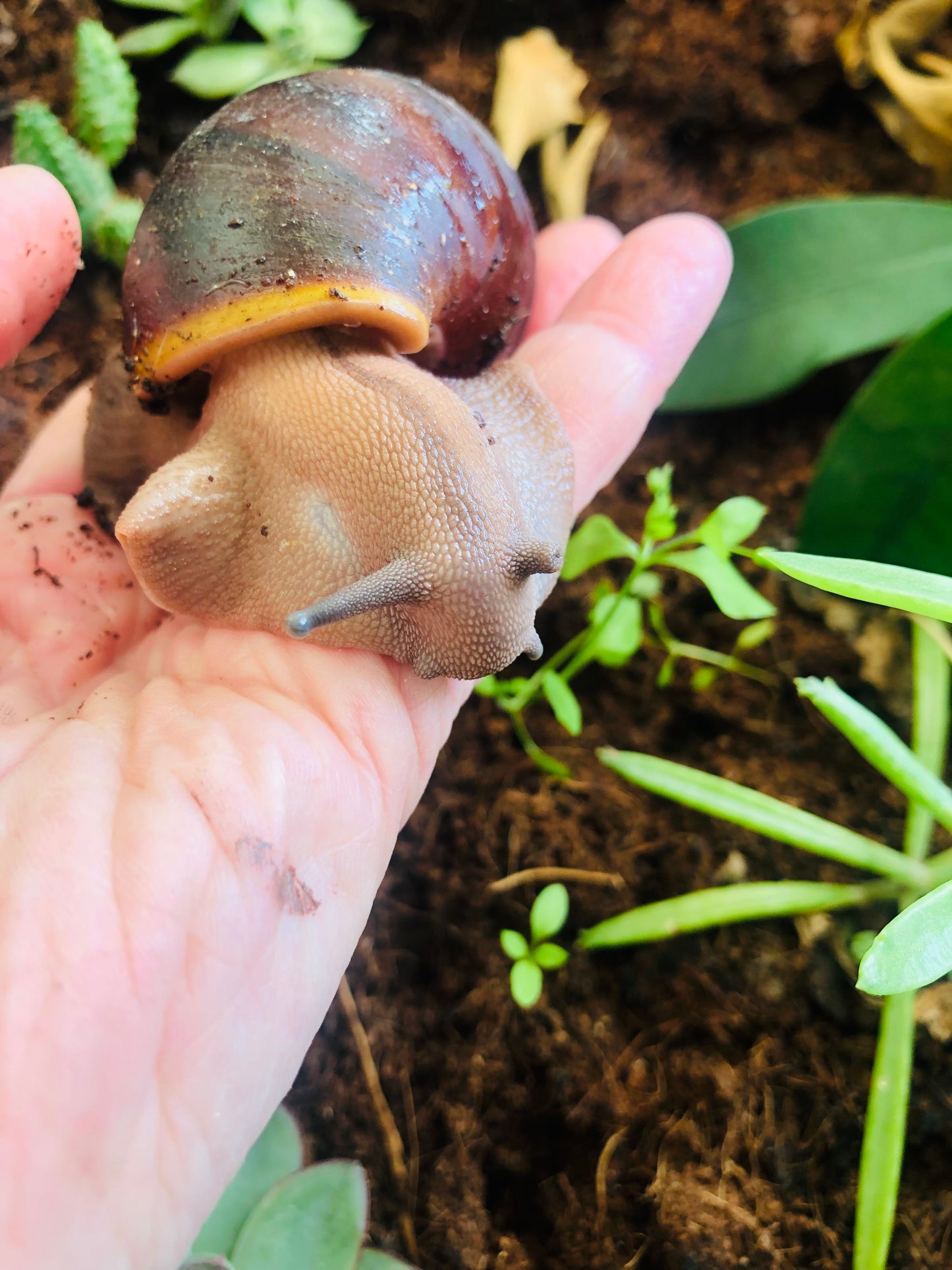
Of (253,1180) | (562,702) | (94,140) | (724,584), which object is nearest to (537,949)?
(562,702)

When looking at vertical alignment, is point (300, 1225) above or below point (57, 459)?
below

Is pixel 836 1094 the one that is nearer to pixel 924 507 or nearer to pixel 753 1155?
pixel 753 1155

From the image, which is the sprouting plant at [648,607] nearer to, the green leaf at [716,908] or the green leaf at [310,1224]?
the green leaf at [716,908]

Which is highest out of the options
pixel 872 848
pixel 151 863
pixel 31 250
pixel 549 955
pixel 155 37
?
pixel 155 37

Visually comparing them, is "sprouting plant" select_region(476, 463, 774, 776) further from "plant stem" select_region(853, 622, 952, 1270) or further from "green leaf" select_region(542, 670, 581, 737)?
"plant stem" select_region(853, 622, 952, 1270)

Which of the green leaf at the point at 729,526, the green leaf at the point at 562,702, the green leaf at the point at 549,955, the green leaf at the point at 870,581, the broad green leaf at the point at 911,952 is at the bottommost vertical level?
the green leaf at the point at 549,955

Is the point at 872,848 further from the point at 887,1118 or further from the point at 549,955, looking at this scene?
the point at 549,955

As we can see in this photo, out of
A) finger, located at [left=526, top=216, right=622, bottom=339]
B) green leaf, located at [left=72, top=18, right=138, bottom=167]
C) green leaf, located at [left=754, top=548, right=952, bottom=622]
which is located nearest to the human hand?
green leaf, located at [left=754, top=548, right=952, bottom=622]

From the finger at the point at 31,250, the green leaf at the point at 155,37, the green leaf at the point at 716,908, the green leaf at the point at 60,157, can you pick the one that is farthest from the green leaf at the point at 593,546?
the green leaf at the point at 155,37
